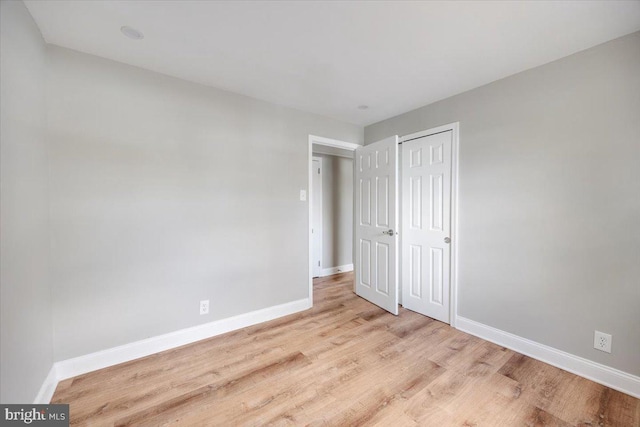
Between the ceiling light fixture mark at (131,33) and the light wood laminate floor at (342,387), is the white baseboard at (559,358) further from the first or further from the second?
the ceiling light fixture mark at (131,33)

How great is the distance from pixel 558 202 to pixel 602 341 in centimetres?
102

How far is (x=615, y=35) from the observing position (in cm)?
165

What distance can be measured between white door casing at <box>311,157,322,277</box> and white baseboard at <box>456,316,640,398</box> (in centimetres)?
240

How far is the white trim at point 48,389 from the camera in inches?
58.0

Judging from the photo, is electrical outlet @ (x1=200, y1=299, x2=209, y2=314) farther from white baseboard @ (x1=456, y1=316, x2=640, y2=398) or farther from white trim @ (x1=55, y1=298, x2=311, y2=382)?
white baseboard @ (x1=456, y1=316, x2=640, y2=398)

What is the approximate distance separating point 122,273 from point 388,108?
3064 millimetres

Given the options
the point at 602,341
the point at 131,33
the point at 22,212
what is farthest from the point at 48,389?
the point at 602,341

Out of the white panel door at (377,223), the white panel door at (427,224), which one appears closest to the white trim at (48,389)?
the white panel door at (377,223)

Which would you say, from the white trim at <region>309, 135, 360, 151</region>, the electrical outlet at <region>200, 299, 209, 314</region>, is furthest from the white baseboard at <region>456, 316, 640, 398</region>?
the electrical outlet at <region>200, 299, 209, 314</region>

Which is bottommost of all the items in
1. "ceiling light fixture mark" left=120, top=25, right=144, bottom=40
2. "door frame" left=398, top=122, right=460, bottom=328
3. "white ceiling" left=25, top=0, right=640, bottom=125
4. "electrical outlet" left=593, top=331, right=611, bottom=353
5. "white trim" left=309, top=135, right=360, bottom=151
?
"electrical outlet" left=593, top=331, right=611, bottom=353

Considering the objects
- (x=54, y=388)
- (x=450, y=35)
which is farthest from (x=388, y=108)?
(x=54, y=388)

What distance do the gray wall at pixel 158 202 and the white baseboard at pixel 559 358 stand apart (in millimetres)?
1965

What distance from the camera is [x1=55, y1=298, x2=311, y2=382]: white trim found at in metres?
1.79

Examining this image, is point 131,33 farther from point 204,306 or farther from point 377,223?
point 377,223
